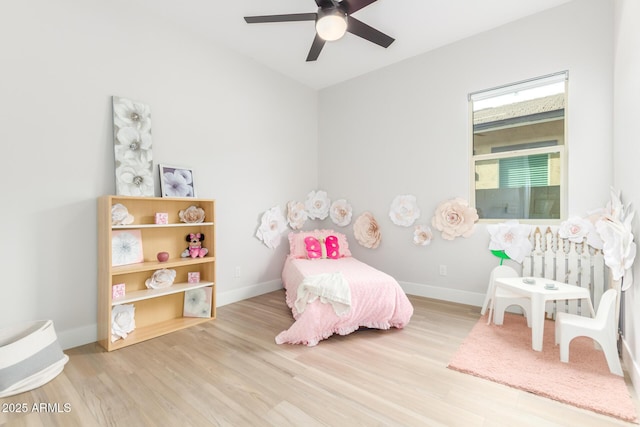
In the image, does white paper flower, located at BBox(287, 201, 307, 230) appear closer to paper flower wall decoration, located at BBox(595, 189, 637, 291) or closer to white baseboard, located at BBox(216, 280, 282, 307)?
white baseboard, located at BBox(216, 280, 282, 307)

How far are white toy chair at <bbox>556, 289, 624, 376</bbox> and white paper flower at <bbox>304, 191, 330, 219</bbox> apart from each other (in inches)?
116

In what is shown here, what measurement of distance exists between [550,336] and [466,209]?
135 centimetres

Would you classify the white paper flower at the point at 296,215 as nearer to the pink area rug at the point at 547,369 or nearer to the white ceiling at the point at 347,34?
the white ceiling at the point at 347,34

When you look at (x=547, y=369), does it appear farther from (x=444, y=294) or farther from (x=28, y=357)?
(x=28, y=357)

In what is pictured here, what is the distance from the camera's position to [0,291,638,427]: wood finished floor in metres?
1.45

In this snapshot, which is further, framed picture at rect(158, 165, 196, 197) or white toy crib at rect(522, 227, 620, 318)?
framed picture at rect(158, 165, 196, 197)

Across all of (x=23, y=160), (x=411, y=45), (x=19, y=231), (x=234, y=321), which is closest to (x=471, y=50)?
(x=411, y=45)

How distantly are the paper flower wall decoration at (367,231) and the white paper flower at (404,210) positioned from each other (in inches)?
11.6

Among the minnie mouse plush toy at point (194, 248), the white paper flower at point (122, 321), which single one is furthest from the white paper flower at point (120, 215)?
the white paper flower at point (122, 321)

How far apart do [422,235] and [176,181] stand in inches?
110

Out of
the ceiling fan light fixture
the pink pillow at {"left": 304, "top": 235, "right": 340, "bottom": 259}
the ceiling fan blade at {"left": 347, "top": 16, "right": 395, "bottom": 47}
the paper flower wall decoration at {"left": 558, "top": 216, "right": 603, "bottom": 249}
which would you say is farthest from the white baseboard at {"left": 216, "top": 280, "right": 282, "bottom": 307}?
the paper flower wall decoration at {"left": 558, "top": 216, "right": 603, "bottom": 249}

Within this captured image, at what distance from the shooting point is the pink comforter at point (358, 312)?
2.25 meters

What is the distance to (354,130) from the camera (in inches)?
160

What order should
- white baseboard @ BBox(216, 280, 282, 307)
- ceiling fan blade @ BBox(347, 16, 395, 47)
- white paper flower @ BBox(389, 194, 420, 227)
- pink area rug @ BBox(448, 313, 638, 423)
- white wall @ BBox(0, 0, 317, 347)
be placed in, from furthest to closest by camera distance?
white paper flower @ BBox(389, 194, 420, 227)
white baseboard @ BBox(216, 280, 282, 307)
ceiling fan blade @ BBox(347, 16, 395, 47)
white wall @ BBox(0, 0, 317, 347)
pink area rug @ BBox(448, 313, 638, 423)
